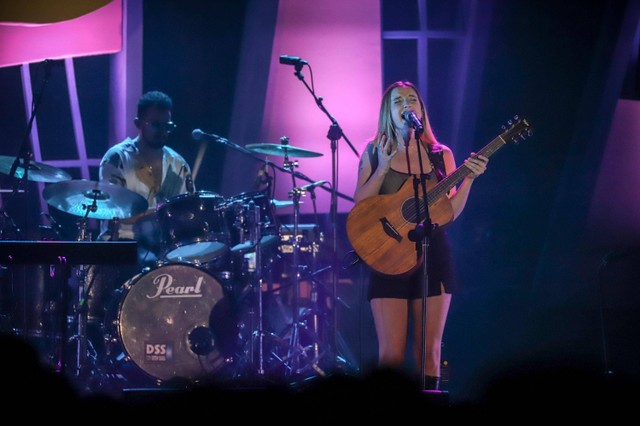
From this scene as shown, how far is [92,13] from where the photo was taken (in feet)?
24.7

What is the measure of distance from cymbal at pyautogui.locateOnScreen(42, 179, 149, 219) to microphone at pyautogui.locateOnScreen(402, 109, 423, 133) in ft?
8.18

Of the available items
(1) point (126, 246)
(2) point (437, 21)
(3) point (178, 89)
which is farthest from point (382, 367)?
(2) point (437, 21)

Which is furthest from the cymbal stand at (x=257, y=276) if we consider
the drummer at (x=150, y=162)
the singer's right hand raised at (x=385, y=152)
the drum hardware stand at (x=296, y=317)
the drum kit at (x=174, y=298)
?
the singer's right hand raised at (x=385, y=152)

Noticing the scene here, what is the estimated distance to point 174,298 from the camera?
5809 millimetres

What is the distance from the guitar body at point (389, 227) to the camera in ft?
14.0

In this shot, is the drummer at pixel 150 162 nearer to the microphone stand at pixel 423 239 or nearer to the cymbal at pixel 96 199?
the cymbal at pixel 96 199

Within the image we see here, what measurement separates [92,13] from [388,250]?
4.81m

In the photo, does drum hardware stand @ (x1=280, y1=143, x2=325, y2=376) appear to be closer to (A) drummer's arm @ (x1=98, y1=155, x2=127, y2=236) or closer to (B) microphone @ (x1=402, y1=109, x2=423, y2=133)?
(A) drummer's arm @ (x1=98, y1=155, x2=127, y2=236)

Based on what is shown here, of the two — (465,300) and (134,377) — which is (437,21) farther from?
(134,377)

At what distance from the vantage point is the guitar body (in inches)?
167

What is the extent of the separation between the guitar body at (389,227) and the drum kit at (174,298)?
170 cm

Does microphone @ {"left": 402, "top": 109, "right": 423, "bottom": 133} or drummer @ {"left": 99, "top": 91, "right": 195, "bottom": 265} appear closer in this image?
microphone @ {"left": 402, "top": 109, "right": 423, "bottom": 133}

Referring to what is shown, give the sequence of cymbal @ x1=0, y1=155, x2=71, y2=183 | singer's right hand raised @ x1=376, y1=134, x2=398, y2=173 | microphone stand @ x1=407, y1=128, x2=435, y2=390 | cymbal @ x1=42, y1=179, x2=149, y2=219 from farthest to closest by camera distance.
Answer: cymbal @ x1=0, y1=155, x2=71, y2=183 → cymbal @ x1=42, y1=179, x2=149, y2=219 → singer's right hand raised @ x1=376, y1=134, x2=398, y2=173 → microphone stand @ x1=407, y1=128, x2=435, y2=390

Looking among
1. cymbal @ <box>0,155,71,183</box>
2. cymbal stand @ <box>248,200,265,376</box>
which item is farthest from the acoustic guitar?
cymbal @ <box>0,155,71,183</box>
